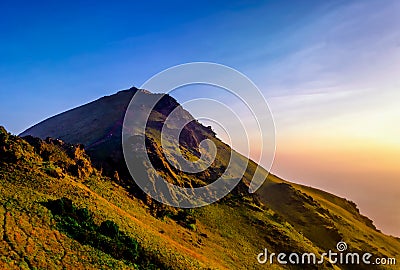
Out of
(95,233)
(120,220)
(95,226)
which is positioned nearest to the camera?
(95,233)

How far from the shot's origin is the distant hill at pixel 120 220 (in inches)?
1656

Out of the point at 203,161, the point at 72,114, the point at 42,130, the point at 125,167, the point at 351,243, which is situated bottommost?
the point at 351,243

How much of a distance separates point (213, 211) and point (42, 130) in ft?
418

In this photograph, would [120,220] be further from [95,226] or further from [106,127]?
[106,127]

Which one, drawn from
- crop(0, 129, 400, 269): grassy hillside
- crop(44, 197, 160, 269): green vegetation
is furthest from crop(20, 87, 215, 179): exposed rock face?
crop(44, 197, 160, 269): green vegetation

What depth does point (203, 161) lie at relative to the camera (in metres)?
133

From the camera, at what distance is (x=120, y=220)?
181 ft

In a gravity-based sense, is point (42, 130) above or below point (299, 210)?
above

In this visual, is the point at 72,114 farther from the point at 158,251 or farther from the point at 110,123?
the point at 158,251

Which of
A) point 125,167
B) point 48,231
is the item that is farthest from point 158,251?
point 125,167

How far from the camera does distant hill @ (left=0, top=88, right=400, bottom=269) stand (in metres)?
42.1

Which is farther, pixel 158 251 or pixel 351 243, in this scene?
pixel 351 243

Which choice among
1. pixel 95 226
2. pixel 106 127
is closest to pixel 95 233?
pixel 95 226

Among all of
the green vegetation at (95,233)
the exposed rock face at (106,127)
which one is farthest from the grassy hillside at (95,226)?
the exposed rock face at (106,127)
